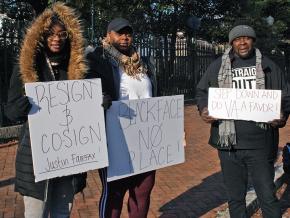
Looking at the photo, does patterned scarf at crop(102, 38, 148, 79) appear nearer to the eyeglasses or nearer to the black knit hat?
the eyeglasses

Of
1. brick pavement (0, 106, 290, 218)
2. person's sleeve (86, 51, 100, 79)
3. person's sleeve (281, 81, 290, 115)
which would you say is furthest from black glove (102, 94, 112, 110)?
brick pavement (0, 106, 290, 218)

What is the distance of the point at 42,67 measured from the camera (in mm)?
3307

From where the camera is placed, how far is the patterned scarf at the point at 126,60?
372 cm

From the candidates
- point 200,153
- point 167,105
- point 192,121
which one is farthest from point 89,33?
point 167,105

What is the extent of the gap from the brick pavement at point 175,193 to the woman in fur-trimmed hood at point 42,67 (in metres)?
1.98

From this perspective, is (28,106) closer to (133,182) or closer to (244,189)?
(133,182)

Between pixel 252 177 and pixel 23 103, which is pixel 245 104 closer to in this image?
pixel 252 177

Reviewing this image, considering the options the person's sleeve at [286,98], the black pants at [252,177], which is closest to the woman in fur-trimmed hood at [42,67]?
the black pants at [252,177]

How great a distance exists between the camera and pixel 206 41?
21547 mm

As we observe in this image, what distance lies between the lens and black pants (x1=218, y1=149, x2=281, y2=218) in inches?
161

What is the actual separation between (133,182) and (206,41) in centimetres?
1811

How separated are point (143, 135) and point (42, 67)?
107cm

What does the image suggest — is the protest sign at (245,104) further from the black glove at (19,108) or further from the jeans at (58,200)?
the black glove at (19,108)

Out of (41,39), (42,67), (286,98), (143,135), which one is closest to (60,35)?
(41,39)
